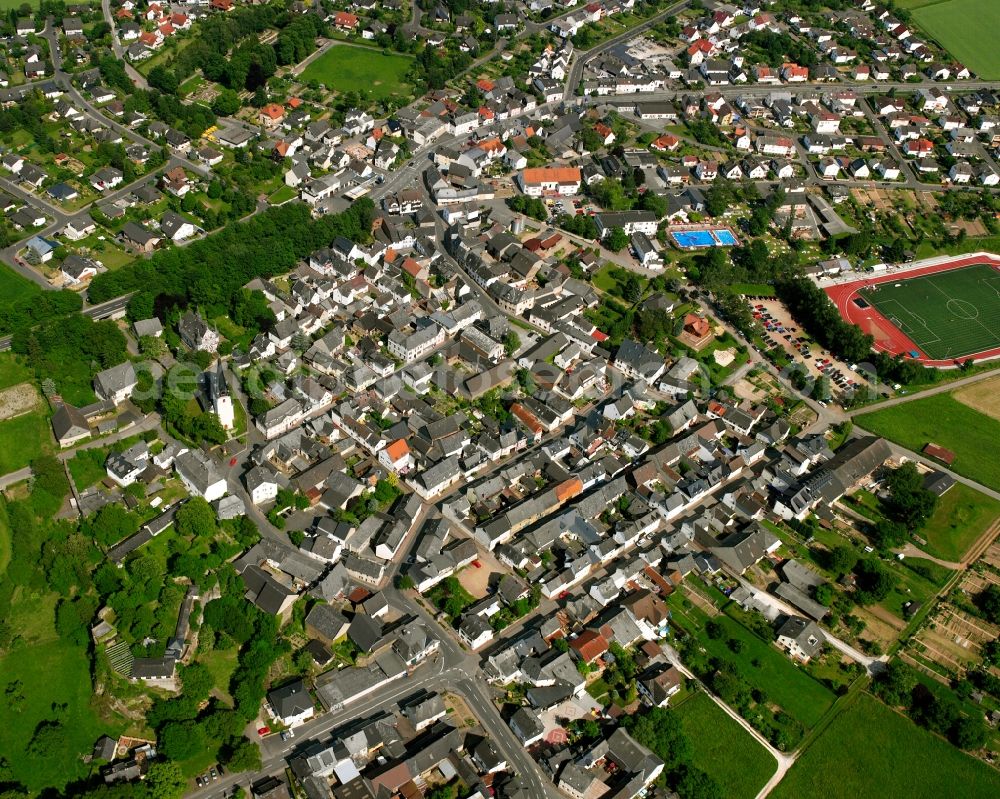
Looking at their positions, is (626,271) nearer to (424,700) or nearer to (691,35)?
(424,700)

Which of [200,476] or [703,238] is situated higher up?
[703,238]

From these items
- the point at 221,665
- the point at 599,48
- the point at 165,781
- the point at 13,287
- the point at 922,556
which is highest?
the point at 599,48

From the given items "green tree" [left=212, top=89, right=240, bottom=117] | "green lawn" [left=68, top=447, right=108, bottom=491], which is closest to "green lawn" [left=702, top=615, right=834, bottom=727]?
"green lawn" [left=68, top=447, right=108, bottom=491]

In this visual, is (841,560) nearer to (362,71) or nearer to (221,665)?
(221,665)

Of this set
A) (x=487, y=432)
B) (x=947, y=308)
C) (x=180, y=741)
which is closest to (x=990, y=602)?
(x=947, y=308)

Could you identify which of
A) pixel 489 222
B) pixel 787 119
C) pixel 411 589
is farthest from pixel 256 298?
pixel 787 119

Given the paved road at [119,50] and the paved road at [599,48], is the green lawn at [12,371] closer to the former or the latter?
the paved road at [119,50]

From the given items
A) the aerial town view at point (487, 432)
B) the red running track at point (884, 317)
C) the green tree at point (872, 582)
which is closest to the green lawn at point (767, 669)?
the aerial town view at point (487, 432)
